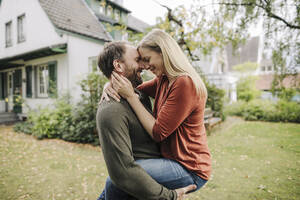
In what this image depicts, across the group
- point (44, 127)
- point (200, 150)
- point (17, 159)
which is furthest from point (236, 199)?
point (44, 127)

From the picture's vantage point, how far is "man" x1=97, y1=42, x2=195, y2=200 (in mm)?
1396

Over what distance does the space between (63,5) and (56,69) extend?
3211 millimetres

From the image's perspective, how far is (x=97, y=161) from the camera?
16.7 feet

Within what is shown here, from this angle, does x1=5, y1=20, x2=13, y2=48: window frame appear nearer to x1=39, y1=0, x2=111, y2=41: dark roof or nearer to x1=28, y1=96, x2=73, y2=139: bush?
x1=39, y1=0, x2=111, y2=41: dark roof

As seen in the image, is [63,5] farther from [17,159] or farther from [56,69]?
[17,159]

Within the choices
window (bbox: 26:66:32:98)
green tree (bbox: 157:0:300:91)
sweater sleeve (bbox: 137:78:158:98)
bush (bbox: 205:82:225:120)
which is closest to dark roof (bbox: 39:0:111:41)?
window (bbox: 26:66:32:98)

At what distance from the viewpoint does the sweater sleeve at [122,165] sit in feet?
4.57

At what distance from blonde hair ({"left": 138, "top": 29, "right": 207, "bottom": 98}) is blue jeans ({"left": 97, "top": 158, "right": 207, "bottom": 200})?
651 mm

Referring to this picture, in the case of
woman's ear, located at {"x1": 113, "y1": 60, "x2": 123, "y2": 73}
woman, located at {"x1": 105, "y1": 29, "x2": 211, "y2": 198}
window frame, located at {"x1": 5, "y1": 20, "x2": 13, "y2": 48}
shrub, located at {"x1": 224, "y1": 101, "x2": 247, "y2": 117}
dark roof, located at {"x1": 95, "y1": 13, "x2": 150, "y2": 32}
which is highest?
dark roof, located at {"x1": 95, "y1": 13, "x2": 150, "y2": 32}

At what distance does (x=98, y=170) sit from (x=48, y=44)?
8.06m

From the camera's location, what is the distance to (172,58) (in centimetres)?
171

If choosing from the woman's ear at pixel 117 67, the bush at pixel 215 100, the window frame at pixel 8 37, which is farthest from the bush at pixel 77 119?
the window frame at pixel 8 37

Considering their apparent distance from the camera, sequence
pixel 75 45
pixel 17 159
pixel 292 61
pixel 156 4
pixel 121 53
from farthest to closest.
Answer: pixel 75 45, pixel 17 159, pixel 156 4, pixel 292 61, pixel 121 53

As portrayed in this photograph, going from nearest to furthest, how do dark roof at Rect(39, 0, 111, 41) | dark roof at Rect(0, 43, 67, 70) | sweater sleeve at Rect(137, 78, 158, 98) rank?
1. sweater sleeve at Rect(137, 78, 158, 98)
2. dark roof at Rect(0, 43, 67, 70)
3. dark roof at Rect(39, 0, 111, 41)
